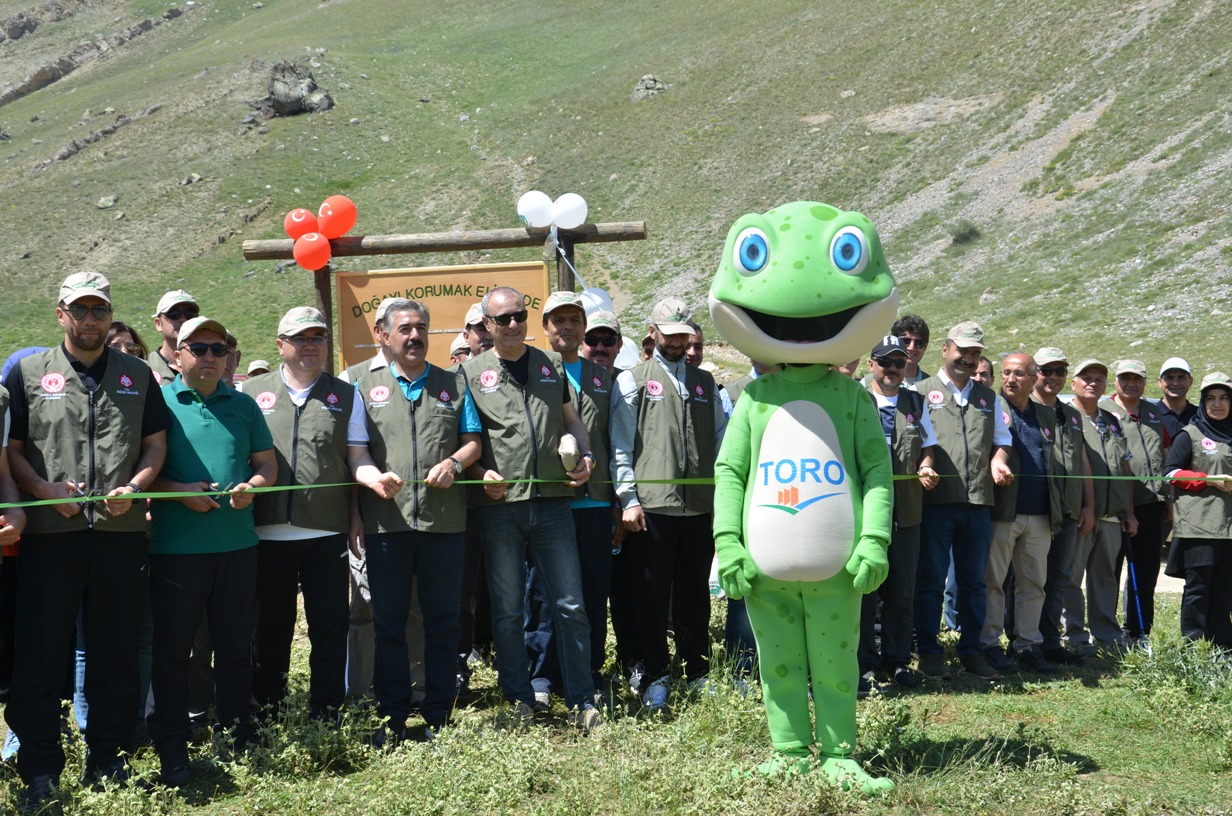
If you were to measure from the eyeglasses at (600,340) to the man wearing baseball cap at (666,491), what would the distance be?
0.65 metres

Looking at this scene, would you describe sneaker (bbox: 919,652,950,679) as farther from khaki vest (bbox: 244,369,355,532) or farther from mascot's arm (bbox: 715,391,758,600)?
khaki vest (bbox: 244,369,355,532)

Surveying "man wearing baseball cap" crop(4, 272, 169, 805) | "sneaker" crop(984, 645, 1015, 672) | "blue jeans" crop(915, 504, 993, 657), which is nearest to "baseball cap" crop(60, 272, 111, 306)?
"man wearing baseball cap" crop(4, 272, 169, 805)

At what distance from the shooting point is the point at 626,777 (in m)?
4.99

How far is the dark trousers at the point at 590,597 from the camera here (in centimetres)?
668

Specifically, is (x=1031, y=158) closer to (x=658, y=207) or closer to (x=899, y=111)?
(x=899, y=111)

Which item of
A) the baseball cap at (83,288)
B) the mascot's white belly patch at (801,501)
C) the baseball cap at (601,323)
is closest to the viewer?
the mascot's white belly patch at (801,501)

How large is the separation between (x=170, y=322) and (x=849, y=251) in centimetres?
385

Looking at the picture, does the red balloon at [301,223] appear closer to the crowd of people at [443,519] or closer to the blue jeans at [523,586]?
the crowd of people at [443,519]

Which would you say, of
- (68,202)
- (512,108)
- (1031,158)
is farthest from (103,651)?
(512,108)

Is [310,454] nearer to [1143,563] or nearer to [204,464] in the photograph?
[204,464]

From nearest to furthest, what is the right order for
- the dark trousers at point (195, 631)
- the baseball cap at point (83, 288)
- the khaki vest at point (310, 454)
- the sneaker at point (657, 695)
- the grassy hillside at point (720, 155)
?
the baseball cap at point (83, 288) → the dark trousers at point (195, 631) → the khaki vest at point (310, 454) → the sneaker at point (657, 695) → the grassy hillside at point (720, 155)

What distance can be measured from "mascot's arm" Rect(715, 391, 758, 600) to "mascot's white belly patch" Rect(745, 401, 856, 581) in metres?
0.07

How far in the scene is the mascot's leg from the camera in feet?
16.8

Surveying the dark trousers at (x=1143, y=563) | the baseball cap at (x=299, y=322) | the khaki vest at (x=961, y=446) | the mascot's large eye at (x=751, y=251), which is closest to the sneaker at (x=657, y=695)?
the khaki vest at (x=961, y=446)
